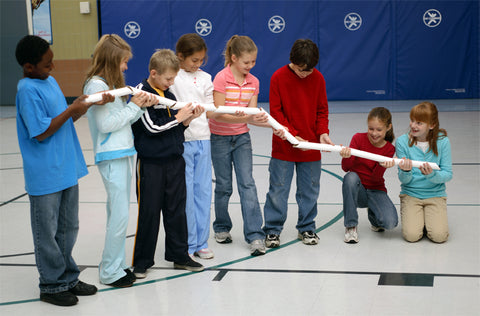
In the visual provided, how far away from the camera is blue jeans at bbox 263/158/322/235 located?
11.4 ft

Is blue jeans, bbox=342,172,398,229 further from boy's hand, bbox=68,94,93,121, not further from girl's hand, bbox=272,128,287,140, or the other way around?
boy's hand, bbox=68,94,93,121

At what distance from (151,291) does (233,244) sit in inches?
32.7

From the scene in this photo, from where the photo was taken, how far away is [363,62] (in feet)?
35.9

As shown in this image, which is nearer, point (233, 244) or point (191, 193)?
point (191, 193)

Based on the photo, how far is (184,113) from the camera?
2.91 m

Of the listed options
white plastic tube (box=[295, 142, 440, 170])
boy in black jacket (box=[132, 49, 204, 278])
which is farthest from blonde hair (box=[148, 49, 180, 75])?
white plastic tube (box=[295, 142, 440, 170])

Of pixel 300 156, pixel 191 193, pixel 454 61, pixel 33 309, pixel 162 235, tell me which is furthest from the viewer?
pixel 454 61

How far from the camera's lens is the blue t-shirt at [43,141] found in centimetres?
251

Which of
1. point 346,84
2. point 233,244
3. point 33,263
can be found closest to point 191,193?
point 233,244

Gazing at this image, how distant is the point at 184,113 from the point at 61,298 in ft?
3.54

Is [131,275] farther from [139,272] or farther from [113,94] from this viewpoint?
[113,94]

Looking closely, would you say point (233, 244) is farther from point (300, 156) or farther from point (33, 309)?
point (33, 309)

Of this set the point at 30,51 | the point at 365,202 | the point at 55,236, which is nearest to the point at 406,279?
the point at 365,202

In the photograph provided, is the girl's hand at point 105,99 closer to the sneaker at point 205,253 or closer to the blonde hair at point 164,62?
the blonde hair at point 164,62
